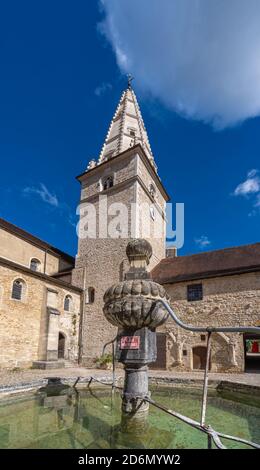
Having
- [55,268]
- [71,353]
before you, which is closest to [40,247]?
[55,268]

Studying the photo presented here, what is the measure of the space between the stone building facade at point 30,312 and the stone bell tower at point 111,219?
1.19 metres

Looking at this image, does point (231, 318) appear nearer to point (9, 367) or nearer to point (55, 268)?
point (9, 367)

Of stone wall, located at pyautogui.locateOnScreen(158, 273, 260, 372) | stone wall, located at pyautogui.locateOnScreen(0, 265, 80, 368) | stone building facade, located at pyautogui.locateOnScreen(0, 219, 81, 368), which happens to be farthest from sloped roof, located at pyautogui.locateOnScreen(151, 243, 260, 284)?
stone wall, located at pyautogui.locateOnScreen(0, 265, 80, 368)

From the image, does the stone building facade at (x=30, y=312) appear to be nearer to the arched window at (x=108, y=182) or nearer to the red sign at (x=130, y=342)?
the arched window at (x=108, y=182)

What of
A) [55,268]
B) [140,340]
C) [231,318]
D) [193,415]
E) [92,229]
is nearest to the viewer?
[140,340]

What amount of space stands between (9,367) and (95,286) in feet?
24.6

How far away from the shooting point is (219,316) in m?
14.9

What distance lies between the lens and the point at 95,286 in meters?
19.4

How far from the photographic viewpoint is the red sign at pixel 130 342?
496 cm

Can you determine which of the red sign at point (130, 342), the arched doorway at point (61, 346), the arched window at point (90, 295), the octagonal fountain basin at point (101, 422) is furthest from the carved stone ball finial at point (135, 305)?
the arched window at point (90, 295)

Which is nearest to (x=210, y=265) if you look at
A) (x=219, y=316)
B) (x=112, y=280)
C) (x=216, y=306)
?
(x=216, y=306)

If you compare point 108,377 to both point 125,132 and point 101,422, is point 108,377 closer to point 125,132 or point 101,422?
point 101,422

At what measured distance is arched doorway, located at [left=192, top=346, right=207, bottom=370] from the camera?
14781 millimetres

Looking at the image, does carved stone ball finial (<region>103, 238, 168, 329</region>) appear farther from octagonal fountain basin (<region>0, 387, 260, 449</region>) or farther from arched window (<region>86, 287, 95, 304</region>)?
arched window (<region>86, 287, 95, 304</region>)
